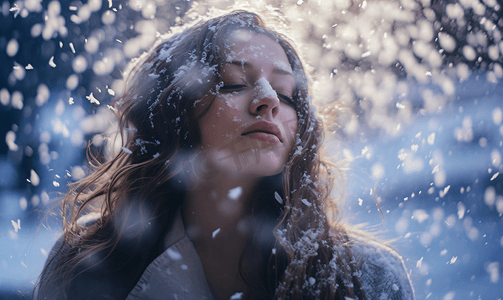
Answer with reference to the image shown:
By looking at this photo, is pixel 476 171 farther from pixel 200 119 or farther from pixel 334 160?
pixel 200 119

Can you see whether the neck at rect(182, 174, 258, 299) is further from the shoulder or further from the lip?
the shoulder

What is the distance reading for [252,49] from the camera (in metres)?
0.39

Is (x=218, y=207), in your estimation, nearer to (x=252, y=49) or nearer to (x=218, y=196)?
(x=218, y=196)

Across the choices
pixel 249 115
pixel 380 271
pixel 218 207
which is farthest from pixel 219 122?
pixel 380 271

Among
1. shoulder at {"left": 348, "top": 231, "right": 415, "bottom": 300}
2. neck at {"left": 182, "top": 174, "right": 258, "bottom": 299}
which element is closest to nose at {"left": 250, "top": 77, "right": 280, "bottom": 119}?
neck at {"left": 182, "top": 174, "right": 258, "bottom": 299}

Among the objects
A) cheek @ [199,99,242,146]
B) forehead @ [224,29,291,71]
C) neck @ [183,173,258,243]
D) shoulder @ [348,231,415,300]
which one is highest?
forehead @ [224,29,291,71]

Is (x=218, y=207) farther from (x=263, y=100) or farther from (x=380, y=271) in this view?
(x=380, y=271)

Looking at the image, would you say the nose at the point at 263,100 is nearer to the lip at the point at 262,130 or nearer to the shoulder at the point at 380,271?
the lip at the point at 262,130

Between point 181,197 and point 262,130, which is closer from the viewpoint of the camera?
point 262,130

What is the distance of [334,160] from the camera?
569 millimetres

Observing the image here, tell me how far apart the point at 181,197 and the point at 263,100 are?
0.28 m

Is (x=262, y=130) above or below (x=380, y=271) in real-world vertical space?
above

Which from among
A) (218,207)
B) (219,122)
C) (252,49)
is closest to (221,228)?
(218,207)

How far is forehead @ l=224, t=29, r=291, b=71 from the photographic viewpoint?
386 mm
